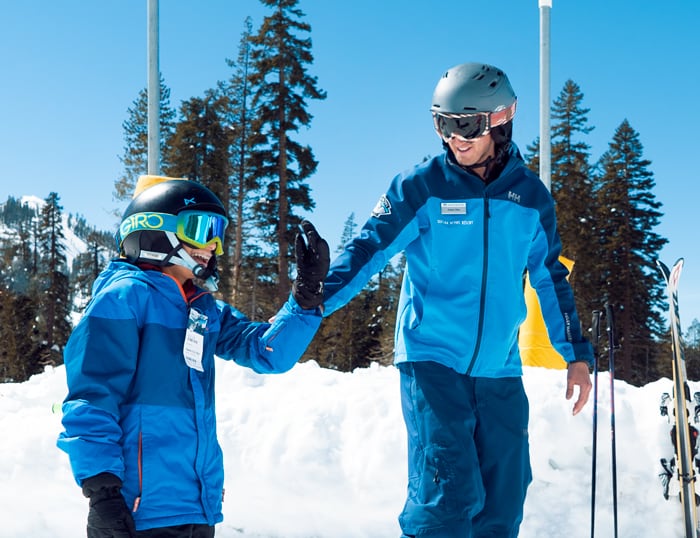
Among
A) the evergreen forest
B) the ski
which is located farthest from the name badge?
the evergreen forest

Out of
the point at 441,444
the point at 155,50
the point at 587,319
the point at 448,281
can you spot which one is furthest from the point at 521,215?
the point at 587,319

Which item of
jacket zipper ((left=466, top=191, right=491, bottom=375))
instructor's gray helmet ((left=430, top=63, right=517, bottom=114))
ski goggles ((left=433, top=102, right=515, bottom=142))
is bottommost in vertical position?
jacket zipper ((left=466, top=191, right=491, bottom=375))

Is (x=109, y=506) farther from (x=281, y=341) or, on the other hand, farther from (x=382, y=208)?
(x=382, y=208)

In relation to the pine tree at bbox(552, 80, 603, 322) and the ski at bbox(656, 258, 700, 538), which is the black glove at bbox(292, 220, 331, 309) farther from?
the pine tree at bbox(552, 80, 603, 322)

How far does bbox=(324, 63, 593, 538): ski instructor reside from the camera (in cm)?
289

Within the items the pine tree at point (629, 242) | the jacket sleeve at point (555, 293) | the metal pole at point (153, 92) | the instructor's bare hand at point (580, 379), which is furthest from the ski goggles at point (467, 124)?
the pine tree at point (629, 242)

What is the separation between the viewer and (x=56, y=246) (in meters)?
46.3

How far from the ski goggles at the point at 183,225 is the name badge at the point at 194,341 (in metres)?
0.33

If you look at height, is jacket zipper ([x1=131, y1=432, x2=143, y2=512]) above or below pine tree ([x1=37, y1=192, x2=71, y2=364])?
below

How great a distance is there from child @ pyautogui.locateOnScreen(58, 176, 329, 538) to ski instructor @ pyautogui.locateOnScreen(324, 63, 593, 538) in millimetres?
329

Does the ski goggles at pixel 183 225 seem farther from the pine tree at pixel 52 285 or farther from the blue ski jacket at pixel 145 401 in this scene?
the pine tree at pixel 52 285

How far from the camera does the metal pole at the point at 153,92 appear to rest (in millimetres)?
8008

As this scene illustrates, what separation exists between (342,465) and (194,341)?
12.3ft

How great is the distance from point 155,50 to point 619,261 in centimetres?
3098
